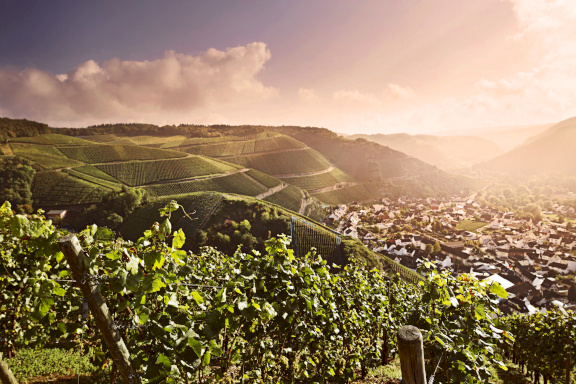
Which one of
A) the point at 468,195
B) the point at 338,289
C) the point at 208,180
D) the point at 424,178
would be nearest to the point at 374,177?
the point at 424,178

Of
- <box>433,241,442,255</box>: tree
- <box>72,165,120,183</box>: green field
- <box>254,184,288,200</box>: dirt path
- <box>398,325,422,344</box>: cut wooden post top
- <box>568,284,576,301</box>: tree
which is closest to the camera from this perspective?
<box>398,325,422,344</box>: cut wooden post top

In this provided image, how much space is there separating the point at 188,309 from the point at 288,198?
6792 centimetres

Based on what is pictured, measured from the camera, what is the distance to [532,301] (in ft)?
134

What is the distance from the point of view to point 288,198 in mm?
70750

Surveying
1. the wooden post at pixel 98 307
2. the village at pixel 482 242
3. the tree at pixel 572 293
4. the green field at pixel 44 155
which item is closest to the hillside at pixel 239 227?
the village at pixel 482 242

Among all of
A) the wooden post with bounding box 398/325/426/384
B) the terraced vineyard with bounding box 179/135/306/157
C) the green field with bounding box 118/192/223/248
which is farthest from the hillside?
the terraced vineyard with bounding box 179/135/306/157

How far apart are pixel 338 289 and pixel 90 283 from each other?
399 cm

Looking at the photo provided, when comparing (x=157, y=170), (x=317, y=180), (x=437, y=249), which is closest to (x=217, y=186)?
(x=157, y=170)

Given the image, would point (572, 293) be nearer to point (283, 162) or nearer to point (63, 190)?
point (283, 162)

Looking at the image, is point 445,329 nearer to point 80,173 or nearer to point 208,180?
point 208,180

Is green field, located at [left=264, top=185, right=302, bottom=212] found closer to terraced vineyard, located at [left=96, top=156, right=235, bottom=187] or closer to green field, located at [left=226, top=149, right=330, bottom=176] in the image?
terraced vineyard, located at [left=96, top=156, right=235, bottom=187]

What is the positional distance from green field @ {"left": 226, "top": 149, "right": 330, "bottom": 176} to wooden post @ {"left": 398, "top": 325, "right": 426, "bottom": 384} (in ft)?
308

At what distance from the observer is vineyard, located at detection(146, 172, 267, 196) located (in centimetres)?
6456

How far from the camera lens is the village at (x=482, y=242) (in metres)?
44.7
